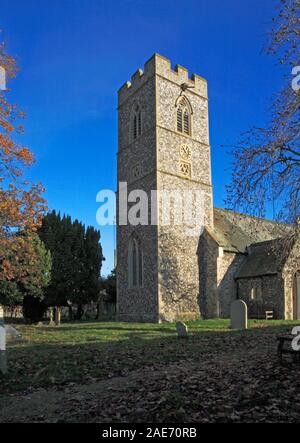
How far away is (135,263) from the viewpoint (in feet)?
79.8

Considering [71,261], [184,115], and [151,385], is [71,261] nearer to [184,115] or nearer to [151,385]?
[184,115]

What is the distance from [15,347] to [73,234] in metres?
20.0

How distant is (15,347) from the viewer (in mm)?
11523

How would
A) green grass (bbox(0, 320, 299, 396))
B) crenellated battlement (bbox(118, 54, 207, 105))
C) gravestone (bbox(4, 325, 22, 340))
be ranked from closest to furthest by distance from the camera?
1. green grass (bbox(0, 320, 299, 396))
2. gravestone (bbox(4, 325, 22, 340))
3. crenellated battlement (bbox(118, 54, 207, 105))

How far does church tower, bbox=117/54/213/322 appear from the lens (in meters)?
22.3

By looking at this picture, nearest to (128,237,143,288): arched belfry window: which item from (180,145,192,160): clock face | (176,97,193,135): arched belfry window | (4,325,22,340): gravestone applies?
(180,145,192,160): clock face

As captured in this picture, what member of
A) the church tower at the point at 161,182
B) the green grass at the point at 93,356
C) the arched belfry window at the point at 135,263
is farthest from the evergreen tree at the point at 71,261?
the green grass at the point at 93,356

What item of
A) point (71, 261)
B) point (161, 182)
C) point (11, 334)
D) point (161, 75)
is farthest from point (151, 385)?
point (71, 261)

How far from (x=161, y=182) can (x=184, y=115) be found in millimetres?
5855

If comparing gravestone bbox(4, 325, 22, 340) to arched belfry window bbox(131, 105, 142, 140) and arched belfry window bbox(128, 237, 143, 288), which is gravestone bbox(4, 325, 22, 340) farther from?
arched belfry window bbox(131, 105, 142, 140)

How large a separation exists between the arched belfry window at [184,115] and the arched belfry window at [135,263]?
8038 millimetres

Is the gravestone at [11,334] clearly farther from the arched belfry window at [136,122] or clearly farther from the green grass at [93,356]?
the arched belfry window at [136,122]

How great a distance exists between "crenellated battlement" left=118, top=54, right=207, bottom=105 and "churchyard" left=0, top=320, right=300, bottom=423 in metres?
19.0
